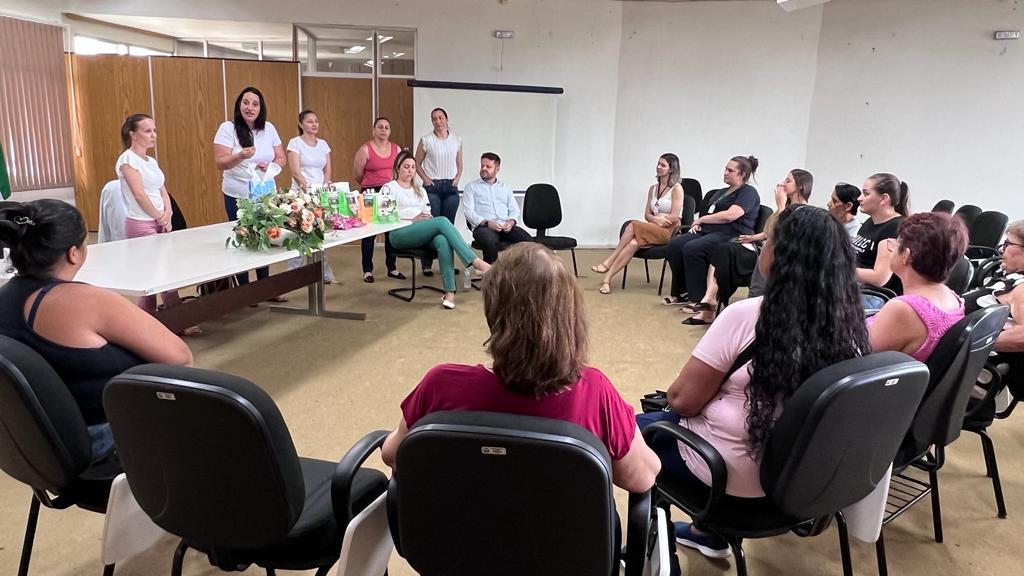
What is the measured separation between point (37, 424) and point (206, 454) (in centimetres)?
46

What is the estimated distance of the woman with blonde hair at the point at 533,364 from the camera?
120cm

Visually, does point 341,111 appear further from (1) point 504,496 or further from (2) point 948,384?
(1) point 504,496

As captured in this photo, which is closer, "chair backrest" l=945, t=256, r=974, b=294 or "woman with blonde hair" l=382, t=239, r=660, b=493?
"woman with blonde hair" l=382, t=239, r=660, b=493

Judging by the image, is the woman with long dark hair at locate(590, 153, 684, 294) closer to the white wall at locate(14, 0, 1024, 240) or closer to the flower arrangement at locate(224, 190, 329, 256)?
the white wall at locate(14, 0, 1024, 240)

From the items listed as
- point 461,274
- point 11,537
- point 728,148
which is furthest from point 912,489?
point 728,148

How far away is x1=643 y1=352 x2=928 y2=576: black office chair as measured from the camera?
1.39m

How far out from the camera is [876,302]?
272 cm

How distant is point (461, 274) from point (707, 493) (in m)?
4.24

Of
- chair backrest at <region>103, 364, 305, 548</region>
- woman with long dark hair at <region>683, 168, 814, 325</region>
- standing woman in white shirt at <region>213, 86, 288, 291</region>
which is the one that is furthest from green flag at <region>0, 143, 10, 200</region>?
woman with long dark hair at <region>683, 168, 814, 325</region>

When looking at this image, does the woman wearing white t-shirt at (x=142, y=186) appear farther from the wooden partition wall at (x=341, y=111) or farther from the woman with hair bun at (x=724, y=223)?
the wooden partition wall at (x=341, y=111)

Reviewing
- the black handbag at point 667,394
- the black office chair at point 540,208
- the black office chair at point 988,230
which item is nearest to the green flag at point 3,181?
the black office chair at point 540,208

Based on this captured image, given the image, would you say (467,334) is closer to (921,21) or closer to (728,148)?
(728,148)

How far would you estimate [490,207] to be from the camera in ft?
18.6

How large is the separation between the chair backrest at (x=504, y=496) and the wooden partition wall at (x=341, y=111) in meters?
6.78
